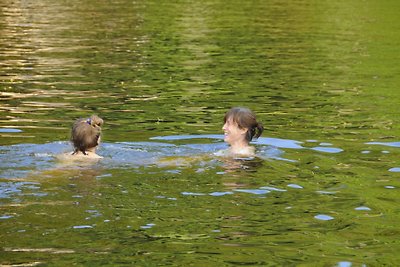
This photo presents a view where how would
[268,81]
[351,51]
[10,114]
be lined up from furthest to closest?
[351,51]
[268,81]
[10,114]

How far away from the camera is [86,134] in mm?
13648

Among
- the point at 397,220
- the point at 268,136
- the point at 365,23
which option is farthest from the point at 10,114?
the point at 365,23

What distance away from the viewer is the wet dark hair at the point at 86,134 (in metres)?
13.6

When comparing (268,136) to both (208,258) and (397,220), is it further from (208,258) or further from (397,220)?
(208,258)

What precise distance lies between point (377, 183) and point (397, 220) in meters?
1.80

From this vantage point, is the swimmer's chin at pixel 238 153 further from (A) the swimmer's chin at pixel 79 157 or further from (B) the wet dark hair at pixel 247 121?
(A) the swimmer's chin at pixel 79 157

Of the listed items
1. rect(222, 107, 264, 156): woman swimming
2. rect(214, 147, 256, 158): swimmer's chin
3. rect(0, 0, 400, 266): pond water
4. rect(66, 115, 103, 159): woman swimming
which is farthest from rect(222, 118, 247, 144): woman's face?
rect(66, 115, 103, 159): woman swimming

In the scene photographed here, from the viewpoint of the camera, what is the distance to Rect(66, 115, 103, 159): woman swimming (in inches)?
534

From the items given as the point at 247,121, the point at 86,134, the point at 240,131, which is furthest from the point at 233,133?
the point at 86,134

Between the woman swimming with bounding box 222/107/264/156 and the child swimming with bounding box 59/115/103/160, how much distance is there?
1899 millimetres

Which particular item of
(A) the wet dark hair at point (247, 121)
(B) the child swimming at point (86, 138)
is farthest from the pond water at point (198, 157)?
(A) the wet dark hair at point (247, 121)

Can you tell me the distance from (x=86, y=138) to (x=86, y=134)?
0.23ft

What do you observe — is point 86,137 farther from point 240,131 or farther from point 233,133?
point 240,131

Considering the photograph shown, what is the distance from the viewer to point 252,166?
13.4 metres
